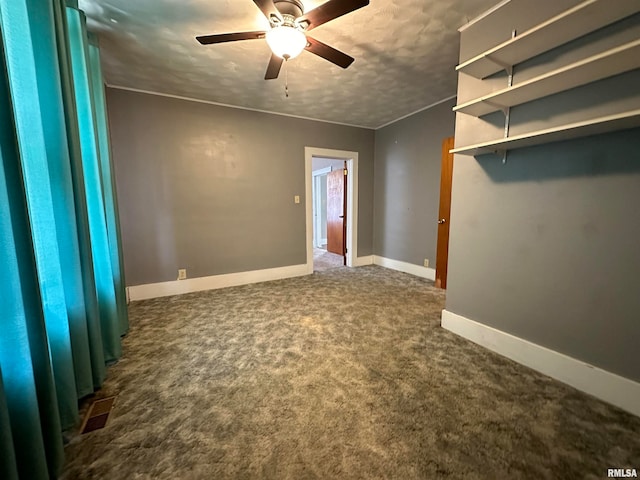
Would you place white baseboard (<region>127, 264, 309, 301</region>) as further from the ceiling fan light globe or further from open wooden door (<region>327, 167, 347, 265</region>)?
the ceiling fan light globe

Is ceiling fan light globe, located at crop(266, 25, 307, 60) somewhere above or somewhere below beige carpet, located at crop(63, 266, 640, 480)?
above

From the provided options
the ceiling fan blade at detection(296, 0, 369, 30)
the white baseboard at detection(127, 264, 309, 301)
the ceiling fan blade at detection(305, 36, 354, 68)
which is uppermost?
the ceiling fan blade at detection(296, 0, 369, 30)

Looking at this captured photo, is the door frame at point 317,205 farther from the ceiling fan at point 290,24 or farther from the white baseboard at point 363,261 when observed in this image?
the ceiling fan at point 290,24

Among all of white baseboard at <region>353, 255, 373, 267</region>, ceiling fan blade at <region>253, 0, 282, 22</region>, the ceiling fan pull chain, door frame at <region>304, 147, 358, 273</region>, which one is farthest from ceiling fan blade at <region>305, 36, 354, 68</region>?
white baseboard at <region>353, 255, 373, 267</region>

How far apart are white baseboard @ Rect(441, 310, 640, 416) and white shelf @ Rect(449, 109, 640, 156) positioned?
1381mm

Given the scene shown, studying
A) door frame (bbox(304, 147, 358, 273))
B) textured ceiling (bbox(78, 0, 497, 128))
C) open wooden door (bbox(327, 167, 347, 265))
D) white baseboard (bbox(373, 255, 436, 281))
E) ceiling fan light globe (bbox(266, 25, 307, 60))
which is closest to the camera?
ceiling fan light globe (bbox(266, 25, 307, 60))

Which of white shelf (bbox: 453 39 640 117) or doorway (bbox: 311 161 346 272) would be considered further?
doorway (bbox: 311 161 346 272)

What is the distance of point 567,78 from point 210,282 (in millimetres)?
3953

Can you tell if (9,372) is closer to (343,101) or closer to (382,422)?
(382,422)

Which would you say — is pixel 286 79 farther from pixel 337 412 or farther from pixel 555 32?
pixel 337 412

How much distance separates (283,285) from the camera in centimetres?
381

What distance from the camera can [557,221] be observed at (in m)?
1.71

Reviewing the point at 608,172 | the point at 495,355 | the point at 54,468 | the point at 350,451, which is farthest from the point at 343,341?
the point at 608,172

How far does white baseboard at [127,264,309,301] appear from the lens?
10.9 feet
